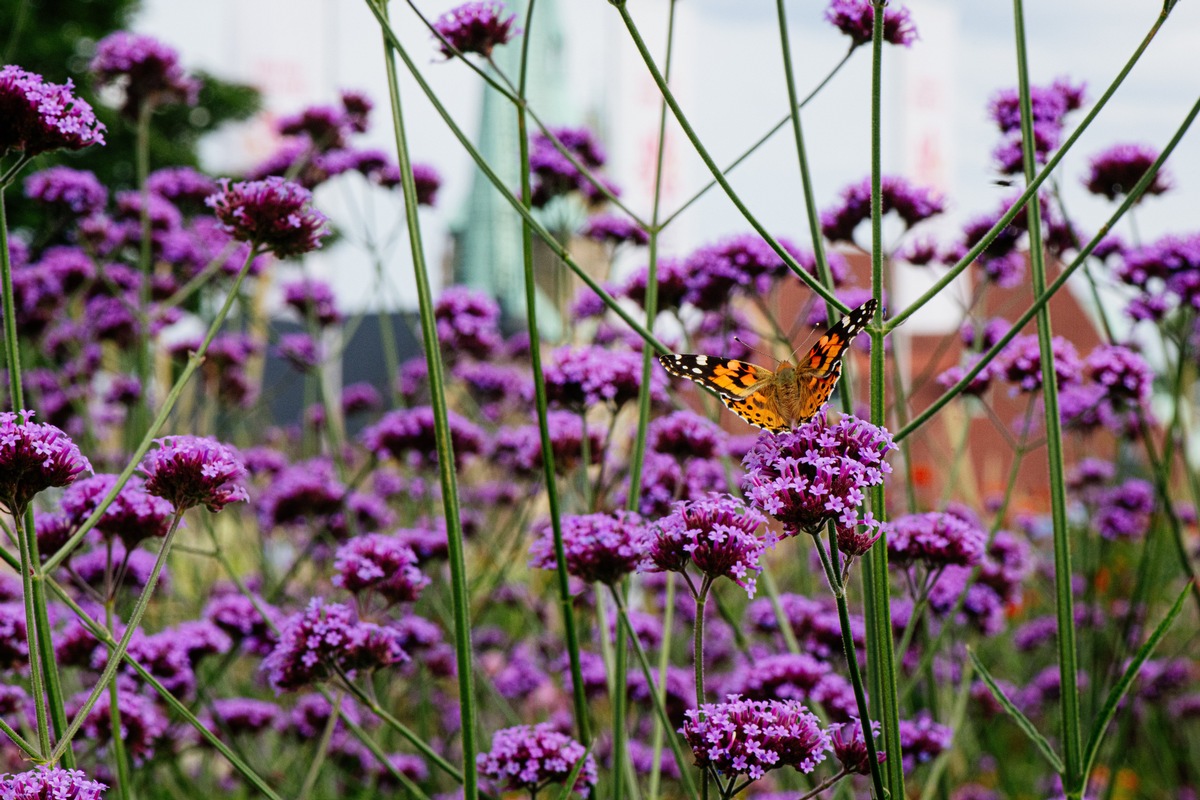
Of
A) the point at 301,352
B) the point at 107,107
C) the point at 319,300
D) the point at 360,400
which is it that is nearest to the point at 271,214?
the point at 319,300

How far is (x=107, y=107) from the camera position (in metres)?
11.0

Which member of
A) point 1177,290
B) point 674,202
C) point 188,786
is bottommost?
point 188,786

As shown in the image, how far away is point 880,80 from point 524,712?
2.68 metres

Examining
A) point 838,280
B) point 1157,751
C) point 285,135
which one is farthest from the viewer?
point 1157,751

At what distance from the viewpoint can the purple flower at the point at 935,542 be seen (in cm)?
144

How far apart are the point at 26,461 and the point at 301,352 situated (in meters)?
2.55

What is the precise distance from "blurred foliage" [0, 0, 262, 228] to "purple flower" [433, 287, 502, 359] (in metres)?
9.58

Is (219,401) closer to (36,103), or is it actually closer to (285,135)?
(285,135)

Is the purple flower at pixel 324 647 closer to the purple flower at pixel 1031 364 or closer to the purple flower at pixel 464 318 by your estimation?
the purple flower at pixel 1031 364

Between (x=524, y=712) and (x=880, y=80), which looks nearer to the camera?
(x=880, y=80)

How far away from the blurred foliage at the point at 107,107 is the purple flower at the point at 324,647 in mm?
10873

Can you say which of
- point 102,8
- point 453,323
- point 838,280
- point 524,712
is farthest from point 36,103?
point 102,8

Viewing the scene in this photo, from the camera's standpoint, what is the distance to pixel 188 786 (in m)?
2.21

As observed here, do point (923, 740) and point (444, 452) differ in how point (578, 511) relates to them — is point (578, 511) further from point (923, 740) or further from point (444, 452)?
point (444, 452)
